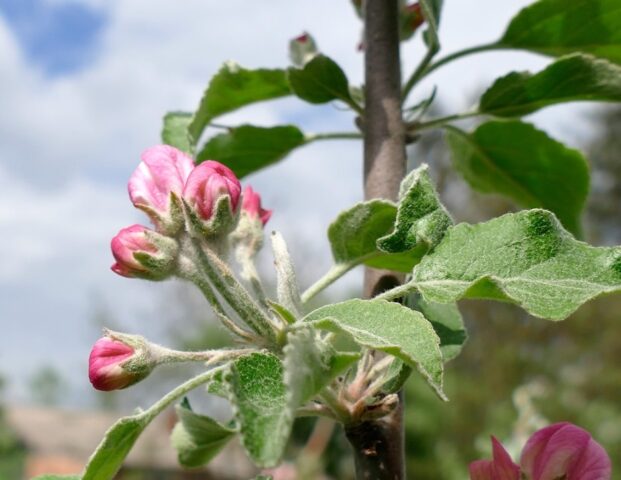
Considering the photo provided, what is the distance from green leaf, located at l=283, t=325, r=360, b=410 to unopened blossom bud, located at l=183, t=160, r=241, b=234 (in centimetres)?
14

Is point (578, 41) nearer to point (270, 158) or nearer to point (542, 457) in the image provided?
point (270, 158)

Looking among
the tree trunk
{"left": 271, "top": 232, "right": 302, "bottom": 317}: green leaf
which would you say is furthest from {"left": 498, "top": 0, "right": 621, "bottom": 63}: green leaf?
{"left": 271, "top": 232, "right": 302, "bottom": 317}: green leaf

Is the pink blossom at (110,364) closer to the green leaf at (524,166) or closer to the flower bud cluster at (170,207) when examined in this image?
the flower bud cluster at (170,207)

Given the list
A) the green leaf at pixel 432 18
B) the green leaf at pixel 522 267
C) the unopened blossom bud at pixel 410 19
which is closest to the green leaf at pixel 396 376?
the green leaf at pixel 522 267

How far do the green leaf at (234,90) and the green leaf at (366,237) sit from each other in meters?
0.31

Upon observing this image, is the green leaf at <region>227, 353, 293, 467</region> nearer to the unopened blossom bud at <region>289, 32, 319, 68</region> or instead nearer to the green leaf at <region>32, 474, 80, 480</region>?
the green leaf at <region>32, 474, 80, 480</region>

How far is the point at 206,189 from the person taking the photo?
2.41ft

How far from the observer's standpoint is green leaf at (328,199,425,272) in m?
0.82

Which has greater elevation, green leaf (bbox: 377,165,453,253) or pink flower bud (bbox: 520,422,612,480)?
green leaf (bbox: 377,165,453,253)

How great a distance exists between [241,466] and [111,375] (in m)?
16.2

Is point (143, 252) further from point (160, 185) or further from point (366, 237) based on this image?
point (366, 237)

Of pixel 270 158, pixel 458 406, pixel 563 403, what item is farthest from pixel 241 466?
pixel 270 158

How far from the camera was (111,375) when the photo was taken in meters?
0.76

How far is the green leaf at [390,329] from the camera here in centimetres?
60
